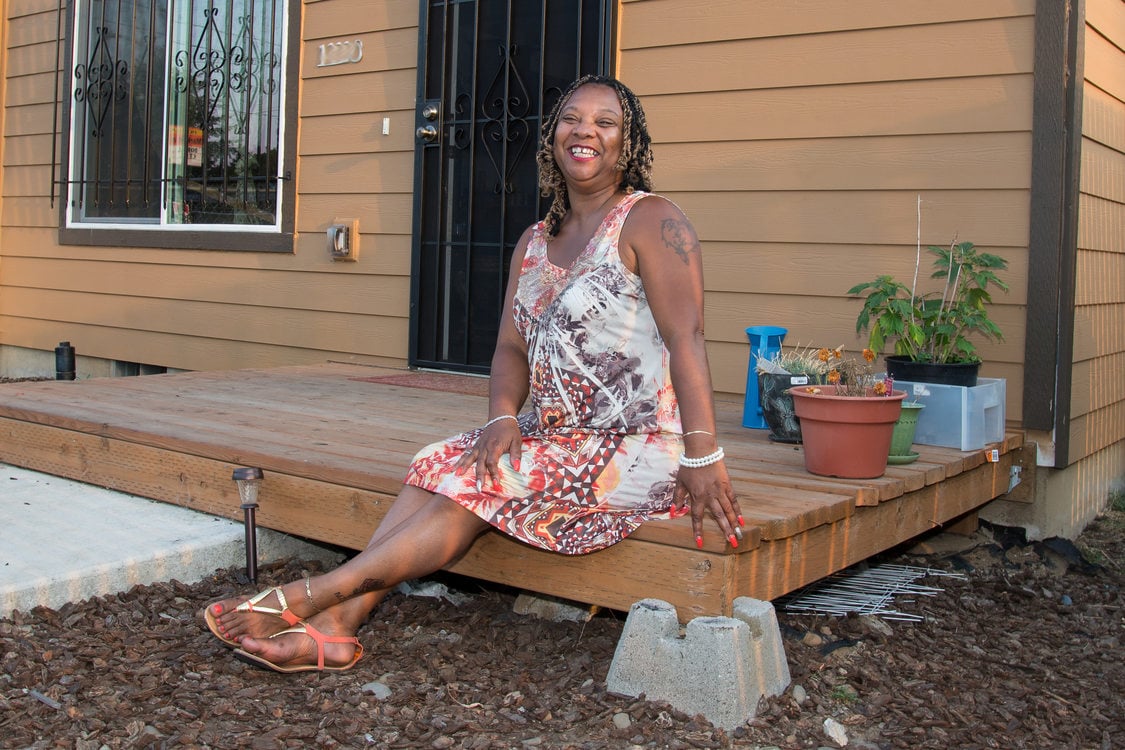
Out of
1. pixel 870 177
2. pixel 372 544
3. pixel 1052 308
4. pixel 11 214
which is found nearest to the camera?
pixel 372 544

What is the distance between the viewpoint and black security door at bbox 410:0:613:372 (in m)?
4.82

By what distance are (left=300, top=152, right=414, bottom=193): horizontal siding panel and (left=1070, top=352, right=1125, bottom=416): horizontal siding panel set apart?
289cm

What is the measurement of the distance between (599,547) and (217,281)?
13.9 ft

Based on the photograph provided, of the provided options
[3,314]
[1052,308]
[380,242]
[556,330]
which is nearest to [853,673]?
[556,330]

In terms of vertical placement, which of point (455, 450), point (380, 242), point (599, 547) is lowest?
point (599, 547)

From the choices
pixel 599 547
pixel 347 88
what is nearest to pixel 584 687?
pixel 599 547

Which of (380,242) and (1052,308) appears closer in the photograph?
(1052,308)

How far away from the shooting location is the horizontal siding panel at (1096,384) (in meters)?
3.73

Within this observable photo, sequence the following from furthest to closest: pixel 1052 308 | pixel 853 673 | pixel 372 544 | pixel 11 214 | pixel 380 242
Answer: pixel 11 214 < pixel 380 242 < pixel 1052 308 < pixel 853 673 < pixel 372 544

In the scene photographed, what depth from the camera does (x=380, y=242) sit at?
5.35m

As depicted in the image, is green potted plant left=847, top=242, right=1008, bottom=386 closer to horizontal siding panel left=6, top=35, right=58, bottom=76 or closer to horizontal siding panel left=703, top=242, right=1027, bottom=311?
horizontal siding panel left=703, top=242, right=1027, bottom=311

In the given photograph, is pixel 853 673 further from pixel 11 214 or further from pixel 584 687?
pixel 11 214

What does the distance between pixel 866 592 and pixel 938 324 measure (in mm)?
797

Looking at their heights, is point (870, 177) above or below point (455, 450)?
above
